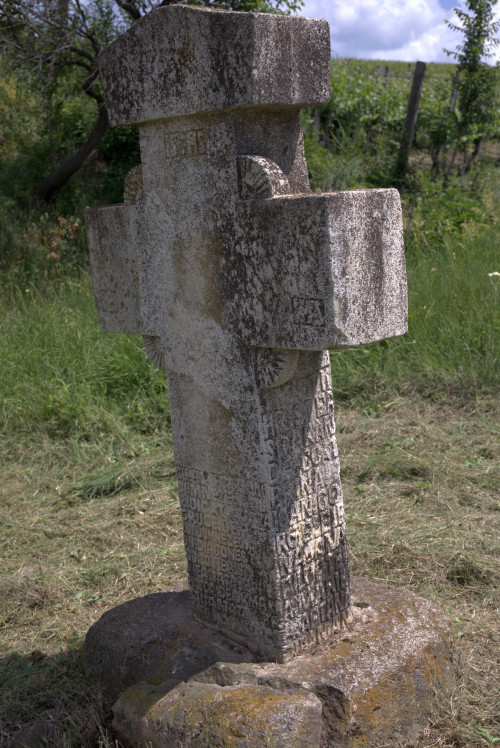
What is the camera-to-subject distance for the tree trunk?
971 centimetres

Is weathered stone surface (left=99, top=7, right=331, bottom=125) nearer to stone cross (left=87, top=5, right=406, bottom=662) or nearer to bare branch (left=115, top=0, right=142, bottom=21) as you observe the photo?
stone cross (left=87, top=5, right=406, bottom=662)

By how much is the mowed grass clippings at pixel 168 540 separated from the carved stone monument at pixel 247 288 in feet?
2.14

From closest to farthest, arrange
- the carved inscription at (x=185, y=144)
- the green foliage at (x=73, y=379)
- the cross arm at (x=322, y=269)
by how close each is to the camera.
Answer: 1. the cross arm at (x=322, y=269)
2. the carved inscription at (x=185, y=144)
3. the green foliage at (x=73, y=379)

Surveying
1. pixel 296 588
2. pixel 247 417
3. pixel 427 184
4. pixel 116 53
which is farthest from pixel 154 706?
pixel 427 184

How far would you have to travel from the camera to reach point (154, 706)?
2.32 m

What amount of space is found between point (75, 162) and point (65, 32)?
1644mm

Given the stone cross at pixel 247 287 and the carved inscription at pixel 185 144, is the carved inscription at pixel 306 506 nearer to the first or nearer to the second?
the stone cross at pixel 247 287

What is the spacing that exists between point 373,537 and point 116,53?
250 cm

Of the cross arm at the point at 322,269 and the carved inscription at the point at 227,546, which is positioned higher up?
the cross arm at the point at 322,269

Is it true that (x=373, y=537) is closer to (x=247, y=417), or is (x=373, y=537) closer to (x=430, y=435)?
(x=430, y=435)

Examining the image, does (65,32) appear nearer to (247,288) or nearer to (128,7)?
(128,7)

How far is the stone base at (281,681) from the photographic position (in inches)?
85.7

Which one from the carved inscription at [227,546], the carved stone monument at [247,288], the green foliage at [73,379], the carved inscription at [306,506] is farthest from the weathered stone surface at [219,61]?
the green foliage at [73,379]

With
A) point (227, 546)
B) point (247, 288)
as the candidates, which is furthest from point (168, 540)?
point (247, 288)
